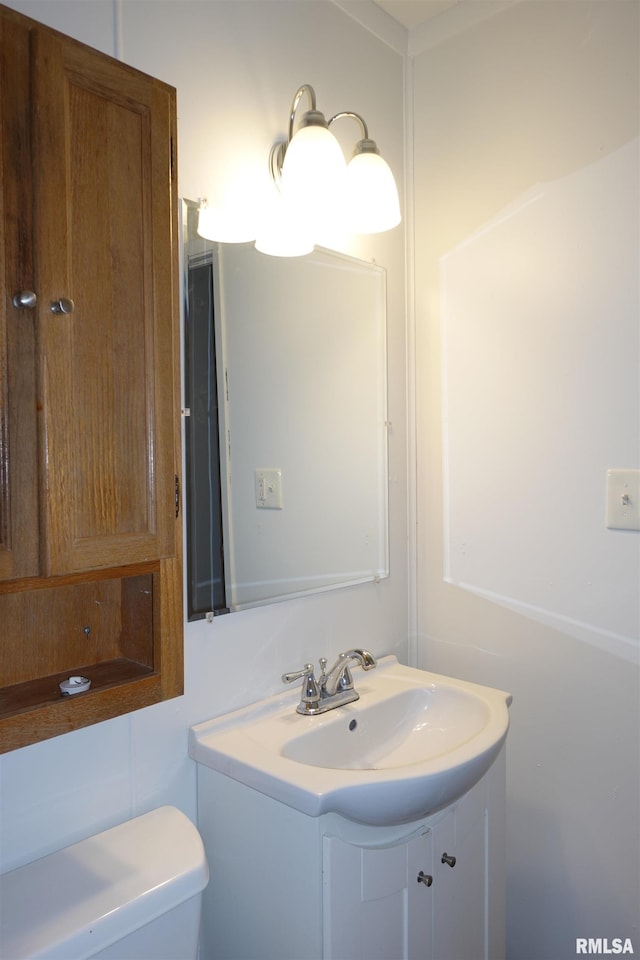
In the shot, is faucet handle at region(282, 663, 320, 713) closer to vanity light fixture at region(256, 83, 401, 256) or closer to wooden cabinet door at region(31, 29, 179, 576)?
wooden cabinet door at region(31, 29, 179, 576)

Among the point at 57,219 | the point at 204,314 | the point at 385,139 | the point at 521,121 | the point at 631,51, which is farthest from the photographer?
the point at 385,139

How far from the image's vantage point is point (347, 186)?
1454 mm

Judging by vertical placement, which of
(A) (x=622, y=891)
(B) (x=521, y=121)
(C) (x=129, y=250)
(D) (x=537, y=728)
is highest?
(B) (x=521, y=121)

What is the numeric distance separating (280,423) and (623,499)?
74cm

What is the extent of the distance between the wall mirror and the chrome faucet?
0.16 meters

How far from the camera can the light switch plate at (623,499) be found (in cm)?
139

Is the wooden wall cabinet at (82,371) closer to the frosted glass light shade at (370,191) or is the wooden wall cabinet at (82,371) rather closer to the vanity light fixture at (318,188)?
the vanity light fixture at (318,188)

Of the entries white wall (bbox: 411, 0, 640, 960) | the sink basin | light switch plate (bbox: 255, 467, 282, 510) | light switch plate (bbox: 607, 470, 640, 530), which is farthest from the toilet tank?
light switch plate (bbox: 607, 470, 640, 530)

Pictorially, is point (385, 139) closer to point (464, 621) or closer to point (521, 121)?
point (521, 121)

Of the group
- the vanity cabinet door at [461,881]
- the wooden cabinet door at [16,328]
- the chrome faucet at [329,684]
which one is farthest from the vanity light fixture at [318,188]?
the vanity cabinet door at [461,881]

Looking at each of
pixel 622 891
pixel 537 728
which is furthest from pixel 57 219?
pixel 622 891

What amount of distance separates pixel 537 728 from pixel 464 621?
293 millimetres

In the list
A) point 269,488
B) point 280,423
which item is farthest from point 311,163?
point 269,488

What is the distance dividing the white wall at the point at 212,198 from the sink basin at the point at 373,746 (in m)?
0.08
